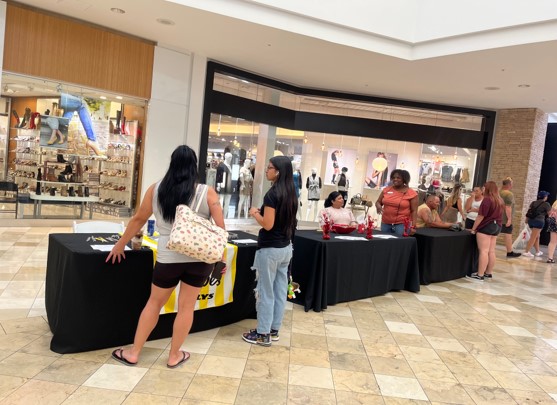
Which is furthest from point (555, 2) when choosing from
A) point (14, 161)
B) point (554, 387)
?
point (14, 161)

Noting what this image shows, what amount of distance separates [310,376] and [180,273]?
48.0 inches

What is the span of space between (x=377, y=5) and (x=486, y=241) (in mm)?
4485

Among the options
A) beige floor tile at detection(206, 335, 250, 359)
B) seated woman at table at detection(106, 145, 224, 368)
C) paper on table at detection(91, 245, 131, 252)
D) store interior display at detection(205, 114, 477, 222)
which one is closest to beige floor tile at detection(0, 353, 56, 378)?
seated woman at table at detection(106, 145, 224, 368)

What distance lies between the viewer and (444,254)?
637 centimetres

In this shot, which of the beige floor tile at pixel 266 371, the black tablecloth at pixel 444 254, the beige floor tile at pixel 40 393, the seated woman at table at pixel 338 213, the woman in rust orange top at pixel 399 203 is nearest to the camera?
the beige floor tile at pixel 40 393

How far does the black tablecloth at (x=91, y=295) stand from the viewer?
2814mm

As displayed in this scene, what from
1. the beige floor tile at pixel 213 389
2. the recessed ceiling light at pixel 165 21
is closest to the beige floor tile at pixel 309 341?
the beige floor tile at pixel 213 389

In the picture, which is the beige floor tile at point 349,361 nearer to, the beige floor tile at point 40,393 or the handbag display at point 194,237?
the handbag display at point 194,237

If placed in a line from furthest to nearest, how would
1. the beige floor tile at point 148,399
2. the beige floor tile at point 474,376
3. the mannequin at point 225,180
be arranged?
the mannequin at point 225,180, the beige floor tile at point 474,376, the beige floor tile at point 148,399

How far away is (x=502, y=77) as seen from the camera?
8.79 meters

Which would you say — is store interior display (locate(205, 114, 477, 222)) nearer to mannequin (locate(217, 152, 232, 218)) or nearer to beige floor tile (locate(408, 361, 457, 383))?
mannequin (locate(217, 152, 232, 218))

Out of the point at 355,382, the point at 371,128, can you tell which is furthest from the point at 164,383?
the point at 371,128

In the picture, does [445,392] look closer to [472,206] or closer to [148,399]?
[148,399]

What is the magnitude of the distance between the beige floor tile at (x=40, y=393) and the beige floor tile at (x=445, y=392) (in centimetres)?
236
